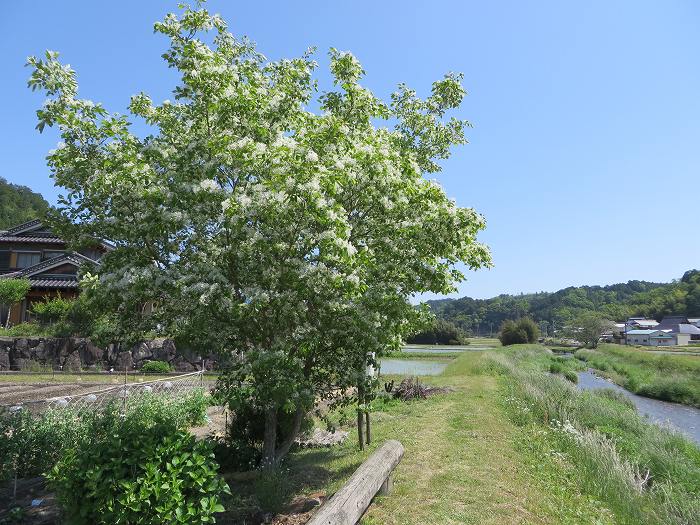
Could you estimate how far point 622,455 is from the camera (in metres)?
13.2

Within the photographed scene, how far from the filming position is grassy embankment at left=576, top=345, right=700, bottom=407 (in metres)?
32.2

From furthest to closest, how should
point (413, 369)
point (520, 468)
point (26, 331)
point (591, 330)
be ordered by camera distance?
point (591, 330), point (413, 369), point (26, 331), point (520, 468)

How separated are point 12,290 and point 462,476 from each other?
3600 centimetres

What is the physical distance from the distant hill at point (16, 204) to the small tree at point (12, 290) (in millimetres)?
31761

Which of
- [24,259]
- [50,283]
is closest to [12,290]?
[50,283]

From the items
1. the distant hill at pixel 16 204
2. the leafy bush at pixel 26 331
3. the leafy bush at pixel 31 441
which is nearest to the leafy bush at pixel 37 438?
the leafy bush at pixel 31 441

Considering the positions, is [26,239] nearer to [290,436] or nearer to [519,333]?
[290,436]

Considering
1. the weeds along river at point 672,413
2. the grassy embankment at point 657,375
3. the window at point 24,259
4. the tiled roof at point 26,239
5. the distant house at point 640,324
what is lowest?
the weeds along river at point 672,413

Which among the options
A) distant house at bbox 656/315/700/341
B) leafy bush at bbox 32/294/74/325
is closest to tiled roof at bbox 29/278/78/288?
leafy bush at bbox 32/294/74/325

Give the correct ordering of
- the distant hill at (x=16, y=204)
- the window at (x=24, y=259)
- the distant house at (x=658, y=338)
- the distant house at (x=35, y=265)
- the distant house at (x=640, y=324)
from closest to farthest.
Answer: the distant house at (x=35, y=265) → the window at (x=24, y=259) → the distant hill at (x=16, y=204) → the distant house at (x=658, y=338) → the distant house at (x=640, y=324)

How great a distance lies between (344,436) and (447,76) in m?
10.5

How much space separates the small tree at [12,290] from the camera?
115 ft

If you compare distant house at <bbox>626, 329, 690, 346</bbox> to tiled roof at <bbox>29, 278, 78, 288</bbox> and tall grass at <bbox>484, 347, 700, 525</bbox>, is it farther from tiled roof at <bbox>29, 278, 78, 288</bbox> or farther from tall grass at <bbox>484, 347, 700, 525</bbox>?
tiled roof at <bbox>29, 278, 78, 288</bbox>

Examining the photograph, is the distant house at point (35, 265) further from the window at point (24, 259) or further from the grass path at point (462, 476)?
the grass path at point (462, 476)
